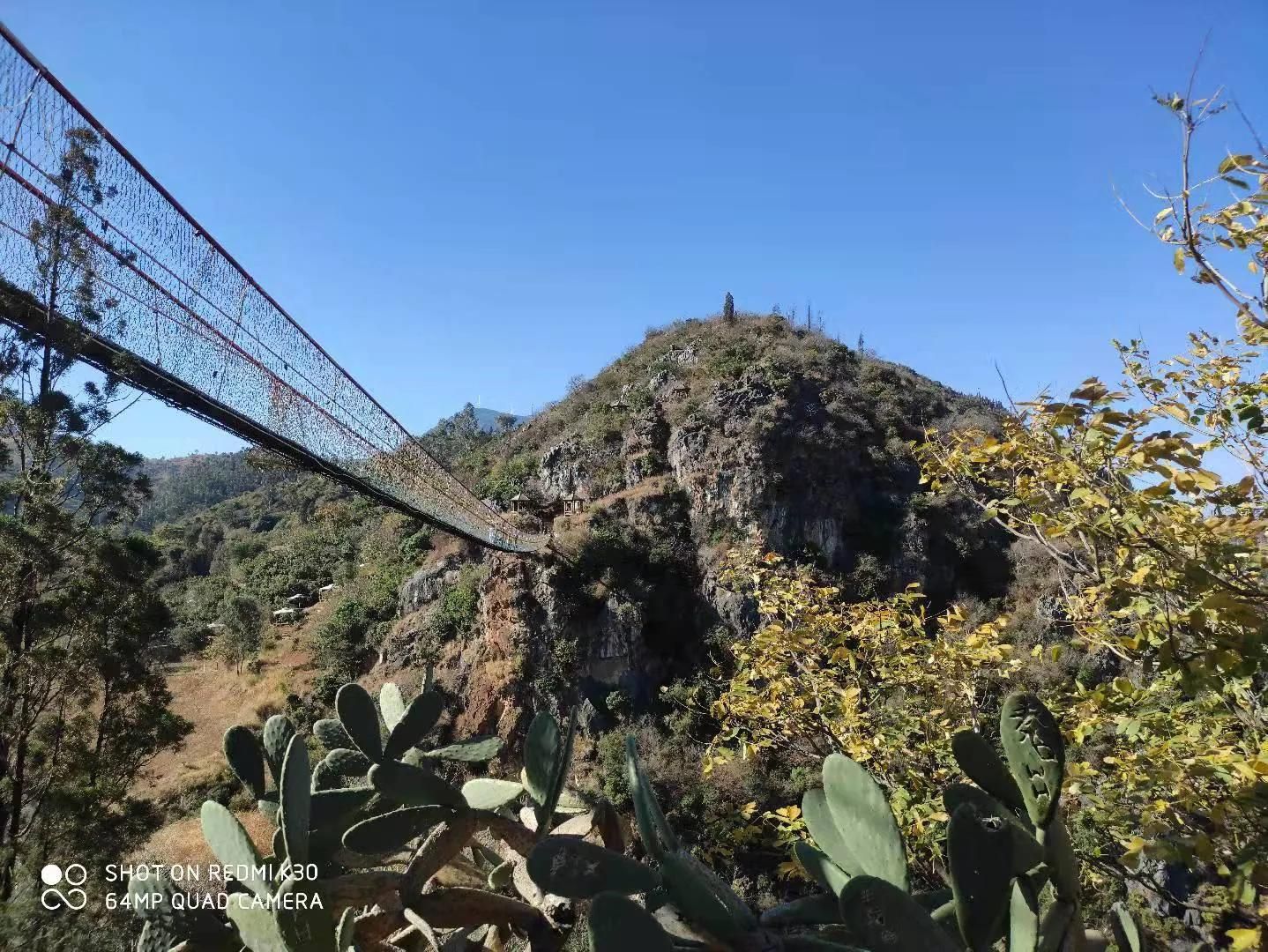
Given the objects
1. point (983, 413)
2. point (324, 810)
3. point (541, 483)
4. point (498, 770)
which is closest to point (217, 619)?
point (541, 483)

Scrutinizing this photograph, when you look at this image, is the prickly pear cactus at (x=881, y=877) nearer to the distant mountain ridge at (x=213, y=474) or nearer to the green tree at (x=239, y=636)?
the green tree at (x=239, y=636)

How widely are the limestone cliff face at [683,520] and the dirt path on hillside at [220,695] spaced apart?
174cm

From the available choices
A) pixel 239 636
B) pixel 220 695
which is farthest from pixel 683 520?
pixel 220 695

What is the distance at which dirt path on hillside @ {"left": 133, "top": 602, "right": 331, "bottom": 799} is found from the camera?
7.75 metres

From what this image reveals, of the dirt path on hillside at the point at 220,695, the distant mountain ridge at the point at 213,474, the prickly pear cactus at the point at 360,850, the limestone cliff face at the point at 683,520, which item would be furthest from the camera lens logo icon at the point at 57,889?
the distant mountain ridge at the point at 213,474

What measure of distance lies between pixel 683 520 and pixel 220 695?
7.75 metres

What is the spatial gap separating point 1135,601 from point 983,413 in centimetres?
1503

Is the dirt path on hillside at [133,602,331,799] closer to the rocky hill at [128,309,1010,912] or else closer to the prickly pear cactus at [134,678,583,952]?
the rocky hill at [128,309,1010,912]

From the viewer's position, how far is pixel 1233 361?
4.93 ft

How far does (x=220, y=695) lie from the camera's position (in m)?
10.1

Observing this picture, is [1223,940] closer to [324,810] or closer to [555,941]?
[555,941]

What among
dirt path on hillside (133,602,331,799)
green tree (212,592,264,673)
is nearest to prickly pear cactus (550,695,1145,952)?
dirt path on hillside (133,602,331,799)

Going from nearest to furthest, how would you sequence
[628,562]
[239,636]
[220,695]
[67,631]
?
[67,631]
[220,695]
[628,562]
[239,636]

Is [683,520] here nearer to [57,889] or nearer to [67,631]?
[67,631]
